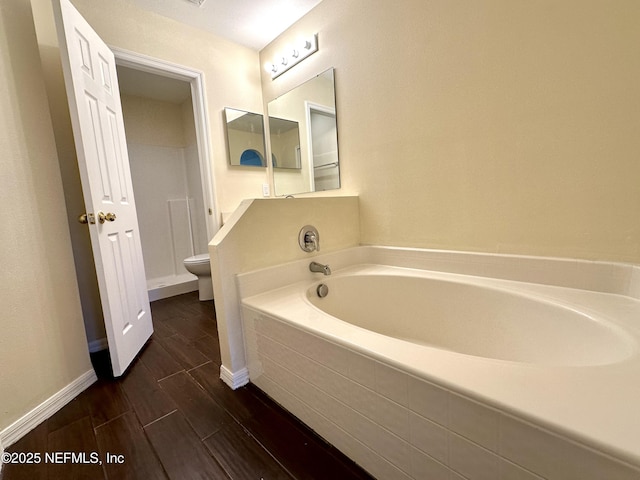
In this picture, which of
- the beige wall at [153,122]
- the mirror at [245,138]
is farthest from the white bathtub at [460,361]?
the beige wall at [153,122]

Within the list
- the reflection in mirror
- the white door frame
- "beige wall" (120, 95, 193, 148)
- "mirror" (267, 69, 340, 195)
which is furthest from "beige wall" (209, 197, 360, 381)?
"beige wall" (120, 95, 193, 148)

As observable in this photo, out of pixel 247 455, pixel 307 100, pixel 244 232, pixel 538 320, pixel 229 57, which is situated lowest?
pixel 247 455

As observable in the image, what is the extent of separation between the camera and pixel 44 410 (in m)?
1.14

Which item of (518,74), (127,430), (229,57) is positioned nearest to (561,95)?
(518,74)

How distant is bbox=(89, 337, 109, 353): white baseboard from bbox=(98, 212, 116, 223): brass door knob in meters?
0.86

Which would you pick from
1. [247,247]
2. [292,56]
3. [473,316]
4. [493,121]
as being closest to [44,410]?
[247,247]

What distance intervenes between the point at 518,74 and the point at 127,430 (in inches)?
85.7

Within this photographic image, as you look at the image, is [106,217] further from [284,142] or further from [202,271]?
[284,142]

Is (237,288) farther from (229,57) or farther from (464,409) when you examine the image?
(229,57)

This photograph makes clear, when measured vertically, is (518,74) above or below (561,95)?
above

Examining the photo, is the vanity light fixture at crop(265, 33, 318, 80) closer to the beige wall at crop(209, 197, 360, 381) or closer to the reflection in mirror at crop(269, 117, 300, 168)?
the reflection in mirror at crop(269, 117, 300, 168)

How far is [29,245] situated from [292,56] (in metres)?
2.08

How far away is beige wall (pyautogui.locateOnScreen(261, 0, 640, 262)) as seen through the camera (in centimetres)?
97

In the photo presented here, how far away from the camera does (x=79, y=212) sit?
1611 mm
